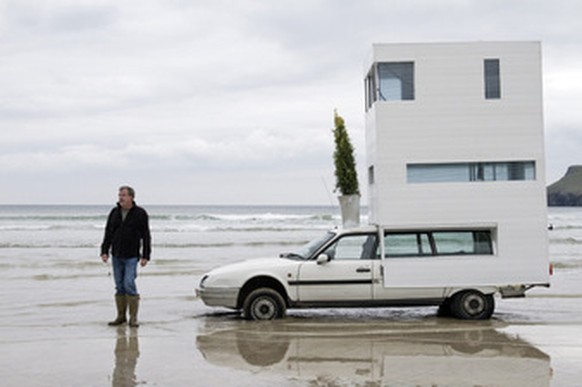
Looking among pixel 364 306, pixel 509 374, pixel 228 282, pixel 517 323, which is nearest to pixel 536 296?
pixel 517 323

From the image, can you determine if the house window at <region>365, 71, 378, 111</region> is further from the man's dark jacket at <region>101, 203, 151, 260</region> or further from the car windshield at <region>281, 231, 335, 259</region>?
the man's dark jacket at <region>101, 203, 151, 260</region>

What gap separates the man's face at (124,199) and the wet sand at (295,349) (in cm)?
179

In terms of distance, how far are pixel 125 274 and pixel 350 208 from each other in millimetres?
3996

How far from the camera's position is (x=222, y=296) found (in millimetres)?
12680

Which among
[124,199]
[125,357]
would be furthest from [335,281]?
[125,357]

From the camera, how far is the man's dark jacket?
11938 millimetres

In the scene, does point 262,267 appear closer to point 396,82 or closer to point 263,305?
point 263,305

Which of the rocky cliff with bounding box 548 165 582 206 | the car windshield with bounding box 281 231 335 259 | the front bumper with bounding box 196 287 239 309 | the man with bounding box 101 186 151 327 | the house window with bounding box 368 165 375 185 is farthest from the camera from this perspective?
the rocky cliff with bounding box 548 165 582 206

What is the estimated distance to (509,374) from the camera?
27.8 feet

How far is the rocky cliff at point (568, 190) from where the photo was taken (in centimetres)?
16538

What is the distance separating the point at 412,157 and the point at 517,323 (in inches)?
116

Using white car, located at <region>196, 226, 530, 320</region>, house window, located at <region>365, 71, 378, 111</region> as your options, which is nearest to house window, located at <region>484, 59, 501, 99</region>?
house window, located at <region>365, 71, 378, 111</region>

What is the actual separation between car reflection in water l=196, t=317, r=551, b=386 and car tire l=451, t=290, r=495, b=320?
11.9 inches

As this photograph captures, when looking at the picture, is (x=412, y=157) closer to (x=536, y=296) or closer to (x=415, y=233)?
(x=415, y=233)
